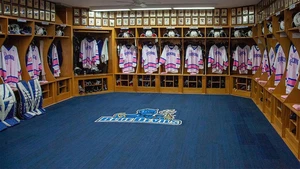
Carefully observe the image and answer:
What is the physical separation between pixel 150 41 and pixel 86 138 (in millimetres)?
5685

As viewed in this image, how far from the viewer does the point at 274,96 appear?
5.42m

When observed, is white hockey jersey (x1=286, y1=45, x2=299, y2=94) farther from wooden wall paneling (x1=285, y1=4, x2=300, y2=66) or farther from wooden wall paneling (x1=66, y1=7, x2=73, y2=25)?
wooden wall paneling (x1=66, y1=7, x2=73, y2=25)

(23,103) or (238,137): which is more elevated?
(23,103)

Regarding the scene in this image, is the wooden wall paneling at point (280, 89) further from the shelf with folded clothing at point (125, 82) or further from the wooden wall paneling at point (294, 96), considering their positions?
the shelf with folded clothing at point (125, 82)

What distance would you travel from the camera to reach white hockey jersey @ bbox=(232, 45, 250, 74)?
922 centimetres

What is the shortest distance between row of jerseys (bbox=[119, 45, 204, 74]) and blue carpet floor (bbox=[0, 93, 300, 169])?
2.75 m

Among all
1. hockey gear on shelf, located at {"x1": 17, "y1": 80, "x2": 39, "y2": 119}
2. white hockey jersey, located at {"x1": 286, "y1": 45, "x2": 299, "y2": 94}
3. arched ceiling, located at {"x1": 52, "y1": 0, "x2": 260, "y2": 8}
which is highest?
arched ceiling, located at {"x1": 52, "y1": 0, "x2": 260, "y2": 8}

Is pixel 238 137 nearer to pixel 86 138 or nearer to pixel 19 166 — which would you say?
pixel 86 138

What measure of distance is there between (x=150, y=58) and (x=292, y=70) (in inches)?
211

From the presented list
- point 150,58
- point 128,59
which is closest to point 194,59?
point 150,58

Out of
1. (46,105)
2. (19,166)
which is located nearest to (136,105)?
(46,105)

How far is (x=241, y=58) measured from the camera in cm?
927

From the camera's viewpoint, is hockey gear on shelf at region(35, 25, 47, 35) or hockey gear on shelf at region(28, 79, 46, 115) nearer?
hockey gear on shelf at region(28, 79, 46, 115)

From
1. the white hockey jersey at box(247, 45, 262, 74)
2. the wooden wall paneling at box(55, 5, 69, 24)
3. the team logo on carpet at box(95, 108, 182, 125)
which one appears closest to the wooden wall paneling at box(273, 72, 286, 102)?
the team logo on carpet at box(95, 108, 182, 125)
